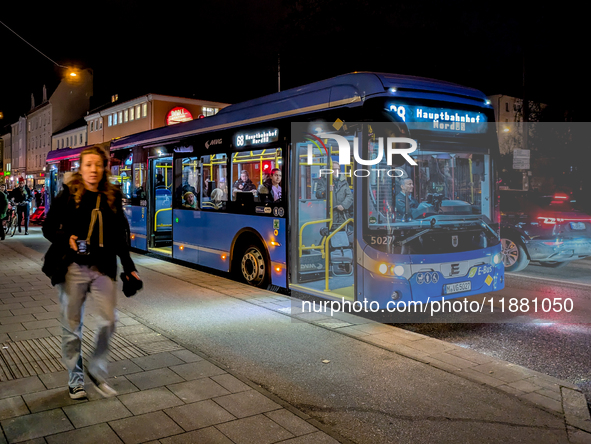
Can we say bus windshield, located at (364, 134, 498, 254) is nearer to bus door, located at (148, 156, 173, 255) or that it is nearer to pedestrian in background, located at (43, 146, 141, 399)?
pedestrian in background, located at (43, 146, 141, 399)

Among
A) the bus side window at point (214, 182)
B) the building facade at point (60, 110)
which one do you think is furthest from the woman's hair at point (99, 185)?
the building facade at point (60, 110)

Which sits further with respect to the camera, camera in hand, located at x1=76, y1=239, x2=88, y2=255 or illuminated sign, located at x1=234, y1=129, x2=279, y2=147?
illuminated sign, located at x1=234, y1=129, x2=279, y2=147

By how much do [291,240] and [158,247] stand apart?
6239mm

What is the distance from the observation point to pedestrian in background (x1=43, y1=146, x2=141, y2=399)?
14.4ft

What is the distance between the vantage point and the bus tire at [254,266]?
916 centimetres

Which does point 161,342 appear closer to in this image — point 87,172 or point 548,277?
point 87,172

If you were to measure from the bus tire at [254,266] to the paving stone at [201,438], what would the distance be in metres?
5.26

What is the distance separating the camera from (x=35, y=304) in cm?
805

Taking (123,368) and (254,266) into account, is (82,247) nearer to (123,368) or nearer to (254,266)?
(123,368)

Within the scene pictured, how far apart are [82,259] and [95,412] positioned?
1138mm

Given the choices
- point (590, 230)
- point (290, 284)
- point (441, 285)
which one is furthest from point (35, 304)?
point (590, 230)

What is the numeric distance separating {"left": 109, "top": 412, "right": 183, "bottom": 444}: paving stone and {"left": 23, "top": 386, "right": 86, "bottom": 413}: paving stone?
59 centimetres

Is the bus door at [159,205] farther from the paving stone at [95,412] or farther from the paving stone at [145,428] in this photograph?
the paving stone at [145,428]

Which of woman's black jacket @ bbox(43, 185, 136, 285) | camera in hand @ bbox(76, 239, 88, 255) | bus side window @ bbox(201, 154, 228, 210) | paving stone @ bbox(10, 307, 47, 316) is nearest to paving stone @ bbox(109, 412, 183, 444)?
woman's black jacket @ bbox(43, 185, 136, 285)
